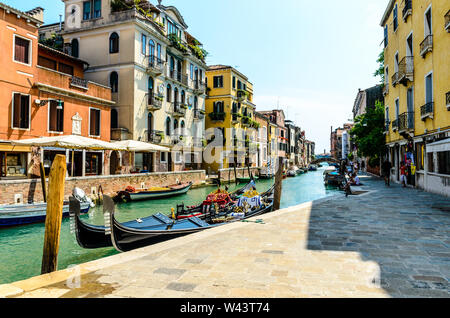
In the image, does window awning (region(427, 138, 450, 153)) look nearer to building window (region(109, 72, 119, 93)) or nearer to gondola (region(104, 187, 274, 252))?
gondola (region(104, 187, 274, 252))

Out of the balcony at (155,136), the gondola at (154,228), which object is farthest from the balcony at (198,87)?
the gondola at (154,228)

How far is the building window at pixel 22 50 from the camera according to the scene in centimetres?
1431

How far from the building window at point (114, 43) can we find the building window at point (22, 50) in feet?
23.2

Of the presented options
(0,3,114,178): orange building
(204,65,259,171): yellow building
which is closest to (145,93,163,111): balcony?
(0,3,114,178): orange building

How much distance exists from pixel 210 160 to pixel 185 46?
12.0 meters

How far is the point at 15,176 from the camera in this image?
14250 mm

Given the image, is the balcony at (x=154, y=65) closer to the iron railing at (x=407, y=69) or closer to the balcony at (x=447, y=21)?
the iron railing at (x=407, y=69)

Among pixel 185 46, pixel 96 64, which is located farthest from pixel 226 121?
pixel 96 64

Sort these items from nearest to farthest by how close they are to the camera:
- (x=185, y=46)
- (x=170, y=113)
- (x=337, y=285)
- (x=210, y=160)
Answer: (x=337, y=285) < (x=170, y=113) < (x=185, y=46) < (x=210, y=160)

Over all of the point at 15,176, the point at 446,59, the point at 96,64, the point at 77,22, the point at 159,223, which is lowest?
the point at 159,223

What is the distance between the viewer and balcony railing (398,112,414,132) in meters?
15.3

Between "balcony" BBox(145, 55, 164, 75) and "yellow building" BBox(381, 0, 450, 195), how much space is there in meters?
15.6

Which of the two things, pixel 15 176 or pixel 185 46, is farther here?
pixel 185 46
